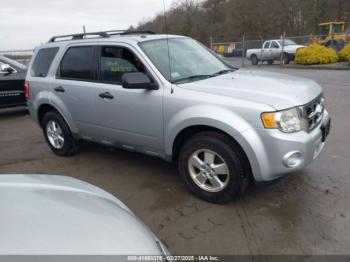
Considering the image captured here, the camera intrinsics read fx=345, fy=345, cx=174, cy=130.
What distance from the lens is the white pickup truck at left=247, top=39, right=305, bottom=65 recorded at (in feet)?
77.1

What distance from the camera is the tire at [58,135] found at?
529 cm

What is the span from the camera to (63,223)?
1691 mm

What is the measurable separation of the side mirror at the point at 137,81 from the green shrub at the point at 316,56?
759 inches

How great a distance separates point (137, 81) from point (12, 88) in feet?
21.0

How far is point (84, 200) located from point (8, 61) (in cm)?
846

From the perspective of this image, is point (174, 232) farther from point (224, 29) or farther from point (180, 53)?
point (224, 29)

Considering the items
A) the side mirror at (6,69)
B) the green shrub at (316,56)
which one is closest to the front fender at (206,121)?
the side mirror at (6,69)

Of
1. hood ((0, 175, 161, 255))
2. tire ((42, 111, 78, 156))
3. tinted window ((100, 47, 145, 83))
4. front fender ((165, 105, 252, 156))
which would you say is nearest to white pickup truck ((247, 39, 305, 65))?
tire ((42, 111, 78, 156))

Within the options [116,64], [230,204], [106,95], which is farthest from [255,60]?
[230,204]

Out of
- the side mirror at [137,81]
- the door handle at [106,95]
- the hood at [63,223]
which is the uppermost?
the side mirror at [137,81]

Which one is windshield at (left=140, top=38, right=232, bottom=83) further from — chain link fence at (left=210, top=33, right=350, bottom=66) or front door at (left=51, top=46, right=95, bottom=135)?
chain link fence at (left=210, top=33, right=350, bottom=66)

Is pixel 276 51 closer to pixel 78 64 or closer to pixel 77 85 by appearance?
pixel 78 64

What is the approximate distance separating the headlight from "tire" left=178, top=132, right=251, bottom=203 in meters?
0.42

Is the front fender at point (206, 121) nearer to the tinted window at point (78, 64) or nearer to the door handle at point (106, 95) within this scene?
the door handle at point (106, 95)
